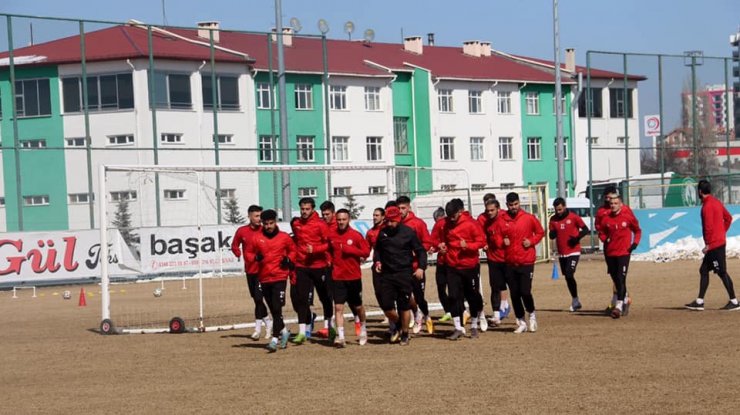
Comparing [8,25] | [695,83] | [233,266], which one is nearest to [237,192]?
[233,266]

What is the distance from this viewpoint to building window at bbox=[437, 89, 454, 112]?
222ft

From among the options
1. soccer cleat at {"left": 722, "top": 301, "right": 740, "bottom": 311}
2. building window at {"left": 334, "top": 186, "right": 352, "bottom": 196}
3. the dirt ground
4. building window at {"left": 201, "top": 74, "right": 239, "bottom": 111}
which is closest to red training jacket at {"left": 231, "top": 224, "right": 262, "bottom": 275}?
the dirt ground

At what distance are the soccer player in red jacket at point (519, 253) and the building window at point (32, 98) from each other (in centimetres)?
1904

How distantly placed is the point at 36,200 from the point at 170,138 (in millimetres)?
5734

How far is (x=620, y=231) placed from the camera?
62.4 ft

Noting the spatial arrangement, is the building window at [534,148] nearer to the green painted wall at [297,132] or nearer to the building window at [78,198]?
the green painted wall at [297,132]

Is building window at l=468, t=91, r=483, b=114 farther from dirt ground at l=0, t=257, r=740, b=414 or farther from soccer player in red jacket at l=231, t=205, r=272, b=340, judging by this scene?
soccer player in red jacket at l=231, t=205, r=272, b=340

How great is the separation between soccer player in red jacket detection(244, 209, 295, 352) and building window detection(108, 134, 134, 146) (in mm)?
21202

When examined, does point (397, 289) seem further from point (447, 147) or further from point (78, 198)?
point (447, 147)

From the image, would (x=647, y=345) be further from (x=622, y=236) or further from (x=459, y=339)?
(x=622, y=236)

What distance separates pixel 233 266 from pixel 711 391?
1305cm

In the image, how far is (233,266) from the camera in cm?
2288

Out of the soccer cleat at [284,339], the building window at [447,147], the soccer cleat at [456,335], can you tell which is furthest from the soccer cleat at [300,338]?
the building window at [447,147]

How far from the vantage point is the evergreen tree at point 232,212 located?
26922mm
